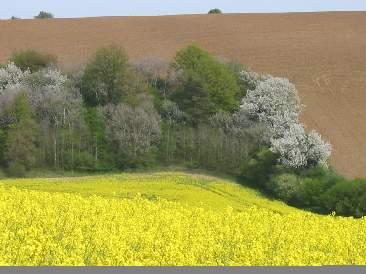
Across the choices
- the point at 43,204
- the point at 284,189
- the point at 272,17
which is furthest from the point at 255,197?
the point at 272,17

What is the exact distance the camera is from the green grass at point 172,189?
2897 centimetres

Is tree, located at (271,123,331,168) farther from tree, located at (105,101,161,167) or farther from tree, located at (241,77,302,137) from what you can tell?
tree, located at (105,101,161,167)

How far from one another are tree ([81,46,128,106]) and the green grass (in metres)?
10.6

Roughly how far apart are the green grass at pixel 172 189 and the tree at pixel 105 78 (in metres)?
10.6

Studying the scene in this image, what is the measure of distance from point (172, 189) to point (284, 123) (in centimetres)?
1737

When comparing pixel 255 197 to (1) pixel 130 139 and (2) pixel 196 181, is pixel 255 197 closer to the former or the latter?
(2) pixel 196 181

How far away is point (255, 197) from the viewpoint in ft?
→ 121

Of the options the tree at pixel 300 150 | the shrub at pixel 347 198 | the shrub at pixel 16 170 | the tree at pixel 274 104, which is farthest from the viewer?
the tree at pixel 274 104

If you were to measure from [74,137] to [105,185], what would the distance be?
13.9m

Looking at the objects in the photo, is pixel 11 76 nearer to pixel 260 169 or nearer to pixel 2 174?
pixel 2 174

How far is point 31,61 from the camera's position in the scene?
54.5 meters

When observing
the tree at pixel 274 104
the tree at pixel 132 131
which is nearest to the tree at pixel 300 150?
the tree at pixel 274 104

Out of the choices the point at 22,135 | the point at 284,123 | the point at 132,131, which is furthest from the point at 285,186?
the point at 22,135

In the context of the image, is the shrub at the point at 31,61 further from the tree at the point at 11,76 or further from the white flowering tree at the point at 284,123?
the white flowering tree at the point at 284,123
